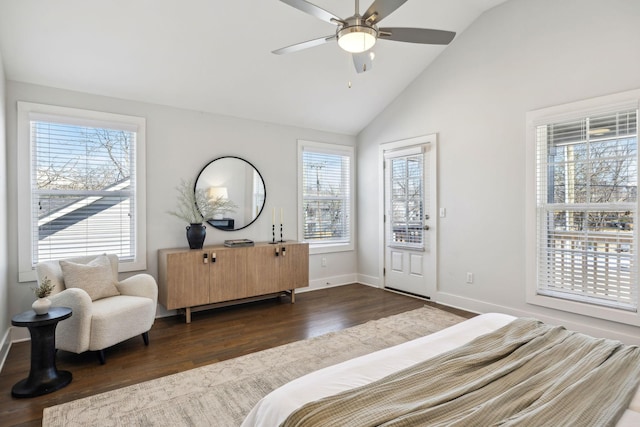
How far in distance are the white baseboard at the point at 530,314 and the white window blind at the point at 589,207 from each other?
0.75 feet

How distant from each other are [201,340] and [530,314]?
331 centimetres

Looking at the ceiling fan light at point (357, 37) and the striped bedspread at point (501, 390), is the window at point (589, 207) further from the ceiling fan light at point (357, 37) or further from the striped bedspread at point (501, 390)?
the ceiling fan light at point (357, 37)

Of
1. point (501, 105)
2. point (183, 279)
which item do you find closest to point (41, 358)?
point (183, 279)

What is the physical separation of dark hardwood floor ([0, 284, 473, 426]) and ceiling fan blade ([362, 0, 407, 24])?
2720mm

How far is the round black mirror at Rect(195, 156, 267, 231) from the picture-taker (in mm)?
4398

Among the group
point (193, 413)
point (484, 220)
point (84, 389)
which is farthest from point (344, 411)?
point (484, 220)

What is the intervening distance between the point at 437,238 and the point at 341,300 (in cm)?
149

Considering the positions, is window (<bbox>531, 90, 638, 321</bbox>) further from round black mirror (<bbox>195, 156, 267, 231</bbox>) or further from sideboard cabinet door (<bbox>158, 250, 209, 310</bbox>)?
sideboard cabinet door (<bbox>158, 250, 209, 310</bbox>)

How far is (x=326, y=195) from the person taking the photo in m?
5.55

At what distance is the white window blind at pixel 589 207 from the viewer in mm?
3070

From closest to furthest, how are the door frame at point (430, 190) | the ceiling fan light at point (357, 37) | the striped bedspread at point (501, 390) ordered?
the striped bedspread at point (501, 390) < the ceiling fan light at point (357, 37) < the door frame at point (430, 190)

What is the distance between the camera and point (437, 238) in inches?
181

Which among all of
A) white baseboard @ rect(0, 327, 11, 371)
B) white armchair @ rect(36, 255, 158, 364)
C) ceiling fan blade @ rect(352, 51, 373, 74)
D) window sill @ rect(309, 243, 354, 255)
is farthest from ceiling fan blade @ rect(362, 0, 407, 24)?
white baseboard @ rect(0, 327, 11, 371)

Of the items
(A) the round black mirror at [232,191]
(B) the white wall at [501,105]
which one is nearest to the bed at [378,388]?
(B) the white wall at [501,105]
